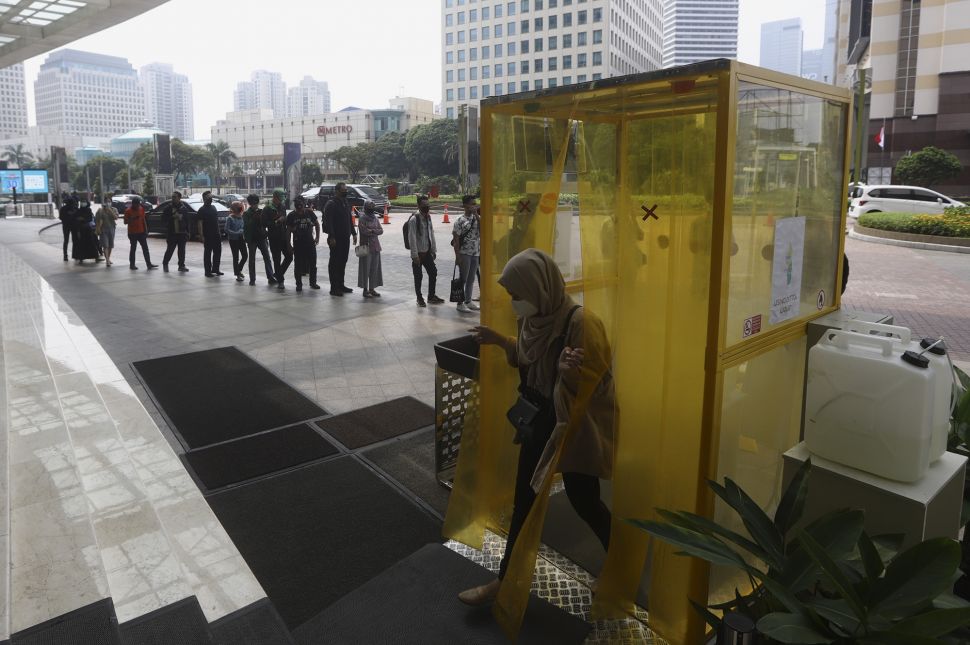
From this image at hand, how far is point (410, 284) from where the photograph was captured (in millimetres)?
12680

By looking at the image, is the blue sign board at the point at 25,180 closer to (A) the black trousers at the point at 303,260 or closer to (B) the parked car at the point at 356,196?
(B) the parked car at the point at 356,196

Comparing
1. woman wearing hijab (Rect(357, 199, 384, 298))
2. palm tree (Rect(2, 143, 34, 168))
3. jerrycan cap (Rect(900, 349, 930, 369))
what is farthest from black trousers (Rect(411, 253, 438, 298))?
palm tree (Rect(2, 143, 34, 168))

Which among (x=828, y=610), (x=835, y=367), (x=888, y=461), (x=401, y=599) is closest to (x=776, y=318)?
(x=835, y=367)

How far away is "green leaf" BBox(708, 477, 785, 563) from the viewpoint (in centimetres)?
207

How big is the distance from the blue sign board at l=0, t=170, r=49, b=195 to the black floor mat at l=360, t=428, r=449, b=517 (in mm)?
52992

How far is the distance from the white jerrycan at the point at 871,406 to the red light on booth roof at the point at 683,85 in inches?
43.8

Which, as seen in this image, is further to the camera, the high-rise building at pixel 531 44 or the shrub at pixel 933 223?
the high-rise building at pixel 531 44

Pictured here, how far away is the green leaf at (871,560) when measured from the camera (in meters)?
1.82

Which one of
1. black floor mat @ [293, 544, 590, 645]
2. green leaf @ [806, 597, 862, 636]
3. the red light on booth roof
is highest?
the red light on booth roof

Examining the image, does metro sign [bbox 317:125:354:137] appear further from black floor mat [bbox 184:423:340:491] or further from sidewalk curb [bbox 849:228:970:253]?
black floor mat [bbox 184:423:340:491]

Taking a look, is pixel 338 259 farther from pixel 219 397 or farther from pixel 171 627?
pixel 171 627

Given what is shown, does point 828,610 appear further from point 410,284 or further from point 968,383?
point 410,284

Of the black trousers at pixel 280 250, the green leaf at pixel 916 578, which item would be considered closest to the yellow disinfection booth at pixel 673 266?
the green leaf at pixel 916 578

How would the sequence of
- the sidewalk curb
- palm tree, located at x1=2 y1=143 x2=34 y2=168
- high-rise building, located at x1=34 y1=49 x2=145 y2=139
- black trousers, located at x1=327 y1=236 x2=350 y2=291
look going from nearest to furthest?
black trousers, located at x1=327 y1=236 x2=350 y2=291, the sidewalk curb, palm tree, located at x1=2 y1=143 x2=34 y2=168, high-rise building, located at x1=34 y1=49 x2=145 y2=139
